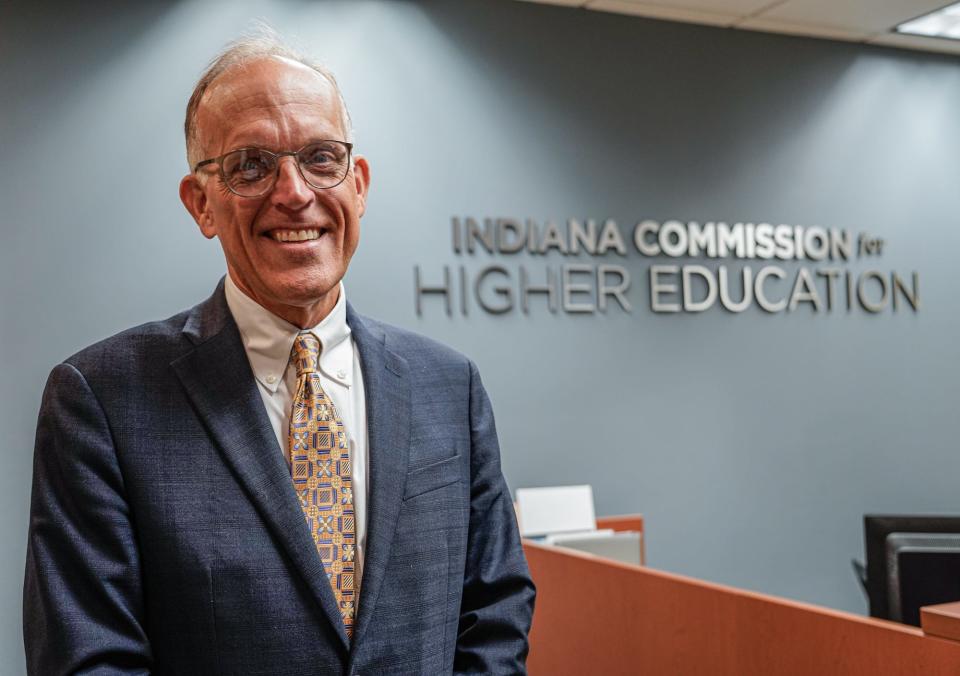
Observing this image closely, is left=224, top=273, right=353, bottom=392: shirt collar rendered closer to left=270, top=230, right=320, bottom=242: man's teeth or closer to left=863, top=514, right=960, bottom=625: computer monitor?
left=270, top=230, right=320, bottom=242: man's teeth

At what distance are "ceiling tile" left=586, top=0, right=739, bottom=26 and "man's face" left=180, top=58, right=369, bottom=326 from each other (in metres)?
3.66

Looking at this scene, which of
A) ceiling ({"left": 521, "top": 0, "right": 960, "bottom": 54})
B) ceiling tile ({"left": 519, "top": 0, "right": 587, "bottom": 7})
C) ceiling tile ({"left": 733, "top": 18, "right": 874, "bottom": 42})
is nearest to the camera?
ceiling tile ({"left": 519, "top": 0, "right": 587, "bottom": 7})

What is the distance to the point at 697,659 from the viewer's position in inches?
97.3

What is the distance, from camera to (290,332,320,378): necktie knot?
53.7 inches

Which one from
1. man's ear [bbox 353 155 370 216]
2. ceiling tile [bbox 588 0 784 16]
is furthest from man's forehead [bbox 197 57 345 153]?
ceiling tile [bbox 588 0 784 16]

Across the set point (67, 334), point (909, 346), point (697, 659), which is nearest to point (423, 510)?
point (697, 659)

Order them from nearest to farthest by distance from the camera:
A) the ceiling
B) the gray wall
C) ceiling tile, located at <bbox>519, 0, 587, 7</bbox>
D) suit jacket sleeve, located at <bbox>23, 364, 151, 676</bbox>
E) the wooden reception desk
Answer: suit jacket sleeve, located at <bbox>23, 364, 151, 676</bbox> → the wooden reception desk → the gray wall → ceiling tile, located at <bbox>519, 0, 587, 7</bbox> → the ceiling

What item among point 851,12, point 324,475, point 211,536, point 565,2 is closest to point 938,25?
point 851,12

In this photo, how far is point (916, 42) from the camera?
5.47 meters

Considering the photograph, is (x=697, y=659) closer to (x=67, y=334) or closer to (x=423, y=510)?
(x=423, y=510)

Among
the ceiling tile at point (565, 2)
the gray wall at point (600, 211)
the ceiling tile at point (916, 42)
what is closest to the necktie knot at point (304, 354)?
the gray wall at point (600, 211)

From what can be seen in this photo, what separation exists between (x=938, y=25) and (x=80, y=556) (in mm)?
5353

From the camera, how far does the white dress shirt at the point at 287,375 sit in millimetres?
1353

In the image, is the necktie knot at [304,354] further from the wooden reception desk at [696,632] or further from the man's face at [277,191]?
the wooden reception desk at [696,632]
